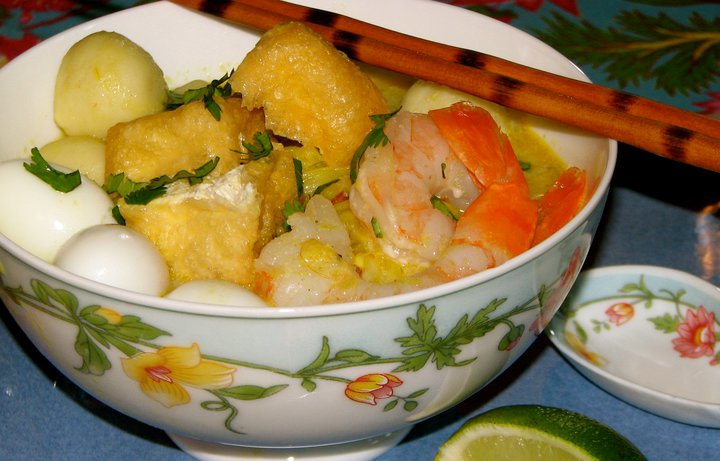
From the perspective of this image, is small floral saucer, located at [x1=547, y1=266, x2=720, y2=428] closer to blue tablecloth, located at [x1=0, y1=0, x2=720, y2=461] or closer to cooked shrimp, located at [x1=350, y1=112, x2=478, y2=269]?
blue tablecloth, located at [x1=0, y1=0, x2=720, y2=461]

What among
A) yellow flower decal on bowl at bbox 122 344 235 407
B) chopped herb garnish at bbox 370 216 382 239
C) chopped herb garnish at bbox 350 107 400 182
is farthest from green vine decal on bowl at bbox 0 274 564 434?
chopped herb garnish at bbox 350 107 400 182

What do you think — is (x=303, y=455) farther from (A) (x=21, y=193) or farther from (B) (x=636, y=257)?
(B) (x=636, y=257)

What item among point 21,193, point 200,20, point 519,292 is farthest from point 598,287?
point 21,193

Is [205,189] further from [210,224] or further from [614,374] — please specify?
[614,374]

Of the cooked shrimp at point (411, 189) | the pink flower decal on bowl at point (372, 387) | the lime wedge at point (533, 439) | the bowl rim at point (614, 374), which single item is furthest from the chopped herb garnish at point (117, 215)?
the bowl rim at point (614, 374)

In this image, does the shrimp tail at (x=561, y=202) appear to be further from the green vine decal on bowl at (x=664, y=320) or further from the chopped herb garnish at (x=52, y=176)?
the chopped herb garnish at (x=52, y=176)

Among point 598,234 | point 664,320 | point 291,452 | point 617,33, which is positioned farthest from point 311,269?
point 617,33

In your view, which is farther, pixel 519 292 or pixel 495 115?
pixel 495 115
